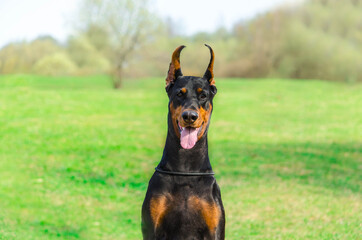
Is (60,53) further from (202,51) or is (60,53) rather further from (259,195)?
(259,195)

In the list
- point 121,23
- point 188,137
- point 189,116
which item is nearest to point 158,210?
point 188,137

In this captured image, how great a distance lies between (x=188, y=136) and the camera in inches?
169

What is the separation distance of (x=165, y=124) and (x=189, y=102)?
16252mm

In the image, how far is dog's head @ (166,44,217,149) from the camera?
4148 mm

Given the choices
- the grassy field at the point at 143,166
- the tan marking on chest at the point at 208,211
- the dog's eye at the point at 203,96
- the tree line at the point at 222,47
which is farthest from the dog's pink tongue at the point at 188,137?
the tree line at the point at 222,47

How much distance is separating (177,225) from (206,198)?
1.09 feet

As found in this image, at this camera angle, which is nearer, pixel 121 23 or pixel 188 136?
pixel 188 136

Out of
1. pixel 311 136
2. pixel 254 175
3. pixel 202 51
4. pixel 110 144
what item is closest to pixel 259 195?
pixel 254 175

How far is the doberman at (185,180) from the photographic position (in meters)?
4.17

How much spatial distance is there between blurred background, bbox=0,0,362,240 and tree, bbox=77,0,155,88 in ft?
0.29

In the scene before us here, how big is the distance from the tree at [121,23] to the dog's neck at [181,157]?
120 feet

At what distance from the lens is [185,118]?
4.09 meters

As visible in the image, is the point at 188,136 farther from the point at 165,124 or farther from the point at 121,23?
the point at 121,23

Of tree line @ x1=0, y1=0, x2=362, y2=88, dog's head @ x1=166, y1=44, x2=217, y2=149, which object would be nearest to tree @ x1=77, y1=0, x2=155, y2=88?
tree line @ x1=0, y1=0, x2=362, y2=88
